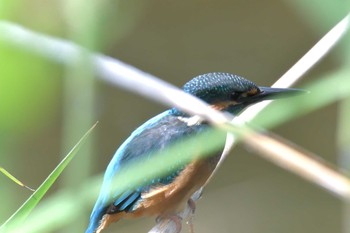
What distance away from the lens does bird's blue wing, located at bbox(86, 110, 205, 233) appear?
107cm

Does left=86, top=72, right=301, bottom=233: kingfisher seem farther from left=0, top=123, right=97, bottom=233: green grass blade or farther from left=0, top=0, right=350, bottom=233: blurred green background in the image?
left=0, top=0, right=350, bottom=233: blurred green background

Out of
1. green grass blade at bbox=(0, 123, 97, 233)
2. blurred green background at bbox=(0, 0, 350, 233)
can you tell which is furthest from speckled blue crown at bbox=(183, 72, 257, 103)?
blurred green background at bbox=(0, 0, 350, 233)

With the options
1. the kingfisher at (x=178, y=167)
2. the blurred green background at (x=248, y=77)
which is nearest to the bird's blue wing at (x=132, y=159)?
the kingfisher at (x=178, y=167)

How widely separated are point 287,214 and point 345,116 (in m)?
2.16

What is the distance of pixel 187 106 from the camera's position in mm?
437

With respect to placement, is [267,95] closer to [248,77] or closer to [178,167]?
[178,167]

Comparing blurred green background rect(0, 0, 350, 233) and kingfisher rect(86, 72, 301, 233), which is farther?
blurred green background rect(0, 0, 350, 233)

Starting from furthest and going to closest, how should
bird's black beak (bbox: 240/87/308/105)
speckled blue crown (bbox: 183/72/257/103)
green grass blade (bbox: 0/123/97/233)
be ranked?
speckled blue crown (bbox: 183/72/257/103) < bird's black beak (bbox: 240/87/308/105) < green grass blade (bbox: 0/123/97/233)

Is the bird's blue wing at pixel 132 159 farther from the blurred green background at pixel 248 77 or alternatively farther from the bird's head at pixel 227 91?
the blurred green background at pixel 248 77

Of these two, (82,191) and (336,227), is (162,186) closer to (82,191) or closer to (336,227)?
(82,191)

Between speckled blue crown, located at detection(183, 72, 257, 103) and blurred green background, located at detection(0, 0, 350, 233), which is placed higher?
blurred green background, located at detection(0, 0, 350, 233)

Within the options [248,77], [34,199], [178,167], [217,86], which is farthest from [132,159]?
[248,77]

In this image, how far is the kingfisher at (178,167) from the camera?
3.59 ft

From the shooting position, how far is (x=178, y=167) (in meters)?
1.09
